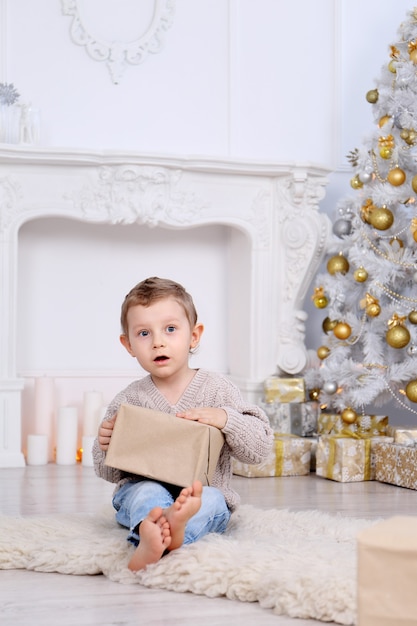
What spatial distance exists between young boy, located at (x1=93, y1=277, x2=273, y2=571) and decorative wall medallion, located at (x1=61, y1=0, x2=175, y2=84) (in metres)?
2.28

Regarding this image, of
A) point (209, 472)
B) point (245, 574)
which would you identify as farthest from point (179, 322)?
point (245, 574)

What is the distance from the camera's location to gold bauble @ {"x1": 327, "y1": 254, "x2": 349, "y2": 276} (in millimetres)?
4133

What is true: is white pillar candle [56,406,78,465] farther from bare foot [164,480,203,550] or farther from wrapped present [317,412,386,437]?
bare foot [164,480,203,550]

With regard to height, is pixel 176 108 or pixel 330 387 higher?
pixel 176 108

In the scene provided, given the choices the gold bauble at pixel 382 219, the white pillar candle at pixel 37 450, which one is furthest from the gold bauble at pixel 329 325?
the white pillar candle at pixel 37 450

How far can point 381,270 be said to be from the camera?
3.93 meters

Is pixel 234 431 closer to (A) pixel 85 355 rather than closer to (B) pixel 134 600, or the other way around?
(B) pixel 134 600

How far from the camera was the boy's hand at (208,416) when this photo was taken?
2223mm

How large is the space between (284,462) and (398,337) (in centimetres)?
69

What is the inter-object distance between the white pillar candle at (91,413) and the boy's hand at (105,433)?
6.64 ft

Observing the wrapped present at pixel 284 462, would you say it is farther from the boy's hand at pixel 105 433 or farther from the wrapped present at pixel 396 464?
the boy's hand at pixel 105 433

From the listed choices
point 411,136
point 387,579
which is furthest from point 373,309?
point 387,579

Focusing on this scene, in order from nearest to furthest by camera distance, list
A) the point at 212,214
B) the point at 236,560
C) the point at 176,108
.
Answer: the point at 236,560 < the point at 212,214 < the point at 176,108

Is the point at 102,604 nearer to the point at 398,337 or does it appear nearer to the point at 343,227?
the point at 398,337
